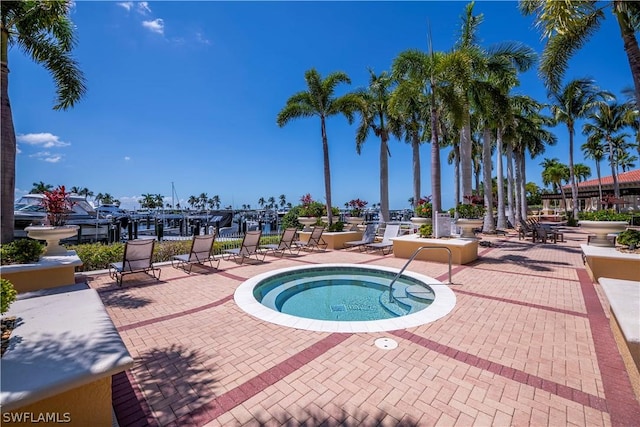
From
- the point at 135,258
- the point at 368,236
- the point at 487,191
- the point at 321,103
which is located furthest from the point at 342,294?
the point at 487,191

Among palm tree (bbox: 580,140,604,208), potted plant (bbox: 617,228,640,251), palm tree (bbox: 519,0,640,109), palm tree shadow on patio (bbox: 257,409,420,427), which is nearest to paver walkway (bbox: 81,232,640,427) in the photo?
Answer: palm tree shadow on patio (bbox: 257,409,420,427)

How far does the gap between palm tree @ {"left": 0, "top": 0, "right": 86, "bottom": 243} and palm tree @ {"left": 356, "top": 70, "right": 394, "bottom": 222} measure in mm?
14367

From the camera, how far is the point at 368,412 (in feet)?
8.91

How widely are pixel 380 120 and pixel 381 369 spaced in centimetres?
1965

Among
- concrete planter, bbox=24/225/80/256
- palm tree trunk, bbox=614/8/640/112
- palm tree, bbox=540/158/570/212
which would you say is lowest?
concrete planter, bbox=24/225/80/256

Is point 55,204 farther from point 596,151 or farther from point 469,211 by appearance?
point 596,151

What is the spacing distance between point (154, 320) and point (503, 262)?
11.2 m

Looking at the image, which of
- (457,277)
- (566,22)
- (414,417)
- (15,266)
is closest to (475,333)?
(414,417)

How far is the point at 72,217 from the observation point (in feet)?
66.0

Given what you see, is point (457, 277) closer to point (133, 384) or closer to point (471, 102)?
point (133, 384)

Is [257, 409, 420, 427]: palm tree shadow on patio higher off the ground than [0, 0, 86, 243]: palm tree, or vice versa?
[0, 0, 86, 243]: palm tree

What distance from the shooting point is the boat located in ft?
50.6

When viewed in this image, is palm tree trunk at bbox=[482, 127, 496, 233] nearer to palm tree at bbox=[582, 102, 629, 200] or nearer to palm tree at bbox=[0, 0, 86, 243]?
palm tree at bbox=[582, 102, 629, 200]

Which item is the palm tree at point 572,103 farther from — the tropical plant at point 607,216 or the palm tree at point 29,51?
the palm tree at point 29,51
